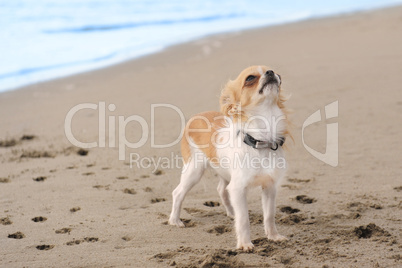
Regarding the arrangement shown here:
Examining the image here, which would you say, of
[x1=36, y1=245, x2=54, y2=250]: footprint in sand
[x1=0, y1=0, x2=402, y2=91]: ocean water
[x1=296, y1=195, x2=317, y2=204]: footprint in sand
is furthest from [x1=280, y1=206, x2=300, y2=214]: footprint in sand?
[x1=0, y1=0, x2=402, y2=91]: ocean water

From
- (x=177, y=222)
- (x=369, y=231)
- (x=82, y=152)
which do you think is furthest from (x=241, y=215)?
(x=82, y=152)

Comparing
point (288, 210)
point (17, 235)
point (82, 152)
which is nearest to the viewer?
point (17, 235)

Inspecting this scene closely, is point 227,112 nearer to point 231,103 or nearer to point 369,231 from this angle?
point 231,103

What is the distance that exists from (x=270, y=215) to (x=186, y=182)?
0.80m

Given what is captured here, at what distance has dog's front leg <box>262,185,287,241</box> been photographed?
4.15 meters

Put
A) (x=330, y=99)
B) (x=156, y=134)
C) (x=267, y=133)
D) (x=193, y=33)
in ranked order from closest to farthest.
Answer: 1. (x=267, y=133)
2. (x=156, y=134)
3. (x=330, y=99)
4. (x=193, y=33)

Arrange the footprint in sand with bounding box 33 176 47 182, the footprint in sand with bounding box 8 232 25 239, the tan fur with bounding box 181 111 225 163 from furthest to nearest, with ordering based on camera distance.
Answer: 1. the footprint in sand with bounding box 33 176 47 182
2. the tan fur with bounding box 181 111 225 163
3. the footprint in sand with bounding box 8 232 25 239

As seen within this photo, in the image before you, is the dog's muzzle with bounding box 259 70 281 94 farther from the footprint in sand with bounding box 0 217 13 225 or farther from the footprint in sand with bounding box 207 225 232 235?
the footprint in sand with bounding box 0 217 13 225

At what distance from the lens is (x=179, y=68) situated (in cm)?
1029

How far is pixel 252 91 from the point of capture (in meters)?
3.89

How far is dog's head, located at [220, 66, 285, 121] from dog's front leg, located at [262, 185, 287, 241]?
616 millimetres

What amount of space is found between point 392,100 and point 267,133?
4.07 m

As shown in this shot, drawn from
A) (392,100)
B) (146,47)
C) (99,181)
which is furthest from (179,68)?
(99,181)

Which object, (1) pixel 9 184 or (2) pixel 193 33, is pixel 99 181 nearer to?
(1) pixel 9 184
